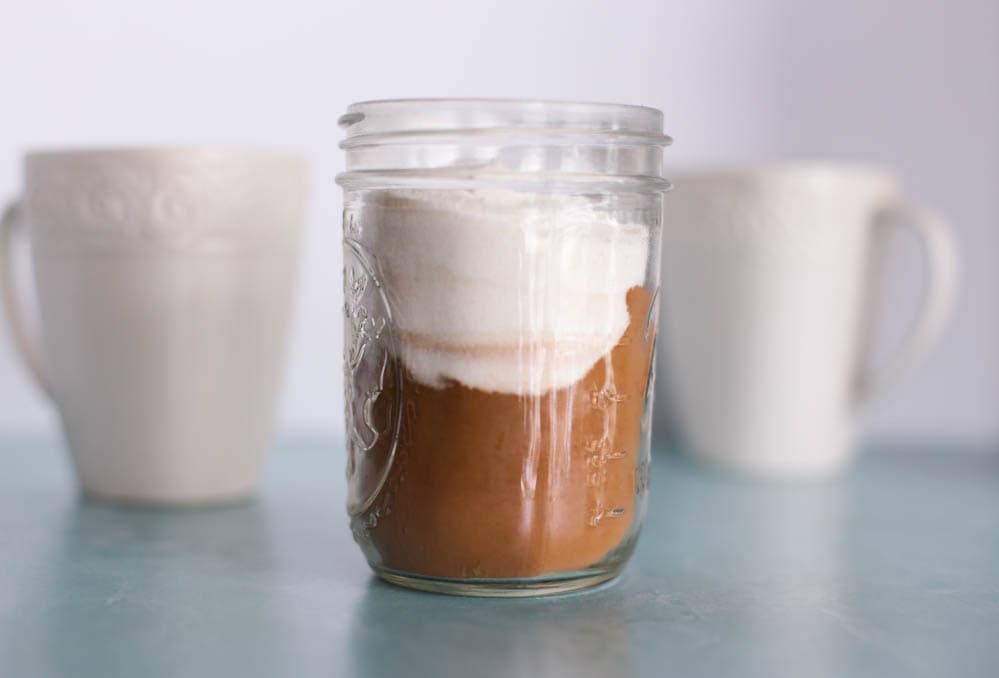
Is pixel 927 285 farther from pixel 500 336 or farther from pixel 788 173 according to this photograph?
pixel 500 336

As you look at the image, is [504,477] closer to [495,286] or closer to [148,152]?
[495,286]

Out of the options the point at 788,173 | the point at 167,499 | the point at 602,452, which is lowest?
the point at 167,499

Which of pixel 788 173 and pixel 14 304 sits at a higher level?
pixel 788 173

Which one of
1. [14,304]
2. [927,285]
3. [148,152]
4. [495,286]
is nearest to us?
[495,286]

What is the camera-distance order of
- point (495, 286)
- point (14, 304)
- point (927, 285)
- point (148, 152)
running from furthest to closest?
point (927, 285) < point (14, 304) < point (148, 152) < point (495, 286)

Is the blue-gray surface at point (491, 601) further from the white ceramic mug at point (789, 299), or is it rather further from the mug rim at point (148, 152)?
the mug rim at point (148, 152)

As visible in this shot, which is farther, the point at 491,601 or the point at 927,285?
the point at 927,285

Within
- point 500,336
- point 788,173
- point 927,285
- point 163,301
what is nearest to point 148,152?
point 163,301

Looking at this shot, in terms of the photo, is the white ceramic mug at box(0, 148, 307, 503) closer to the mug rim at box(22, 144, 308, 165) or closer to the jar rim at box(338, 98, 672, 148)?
the mug rim at box(22, 144, 308, 165)
